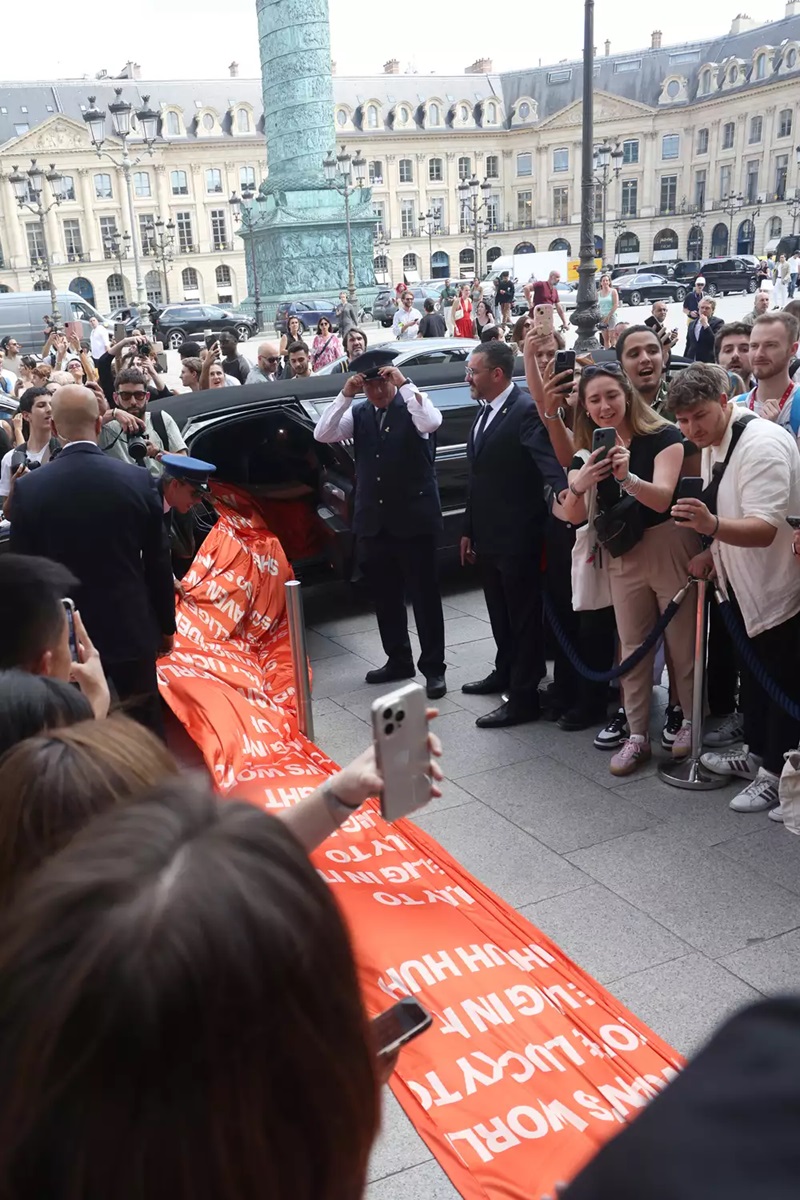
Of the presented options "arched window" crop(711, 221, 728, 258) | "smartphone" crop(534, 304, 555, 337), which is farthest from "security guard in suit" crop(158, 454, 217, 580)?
"arched window" crop(711, 221, 728, 258)

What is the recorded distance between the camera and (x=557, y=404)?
202 inches

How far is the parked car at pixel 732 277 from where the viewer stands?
1774 inches

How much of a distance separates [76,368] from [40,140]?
71.3 meters

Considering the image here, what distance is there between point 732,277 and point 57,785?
48.8 m

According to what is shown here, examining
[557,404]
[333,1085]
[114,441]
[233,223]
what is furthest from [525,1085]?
[233,223]

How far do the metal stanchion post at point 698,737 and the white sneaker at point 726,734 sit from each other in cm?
37

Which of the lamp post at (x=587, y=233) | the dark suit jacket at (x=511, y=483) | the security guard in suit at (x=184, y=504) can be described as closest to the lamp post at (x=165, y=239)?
the lamp post at (x=587, y=233)

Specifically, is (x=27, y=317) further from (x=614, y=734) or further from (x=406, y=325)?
(x=614, y=734)

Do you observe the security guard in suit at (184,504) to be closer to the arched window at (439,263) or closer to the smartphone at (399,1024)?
the smartphone at (399,1024)

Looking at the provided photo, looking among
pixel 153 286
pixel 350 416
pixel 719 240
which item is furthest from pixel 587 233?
pixel 719 240

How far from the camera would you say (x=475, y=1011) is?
9.89ft

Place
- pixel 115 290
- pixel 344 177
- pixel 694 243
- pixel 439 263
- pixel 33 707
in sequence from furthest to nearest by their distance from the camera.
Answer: pixel 439 263, pixel 694 243, pixel 115 290, pixel 344 177, pixel 33 707

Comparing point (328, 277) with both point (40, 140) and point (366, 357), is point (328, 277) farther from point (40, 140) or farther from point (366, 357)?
point (40, 140)

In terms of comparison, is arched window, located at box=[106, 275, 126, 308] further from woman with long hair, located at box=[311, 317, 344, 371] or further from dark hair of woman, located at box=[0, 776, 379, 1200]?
dark hair of woman, located at box=[0, 776, 379, 1200]
